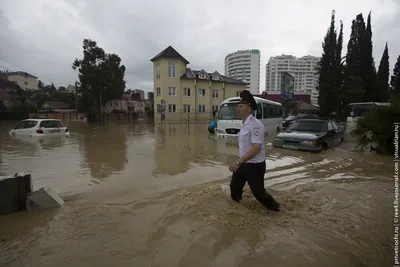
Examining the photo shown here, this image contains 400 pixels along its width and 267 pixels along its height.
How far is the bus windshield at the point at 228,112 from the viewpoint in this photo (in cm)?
1301

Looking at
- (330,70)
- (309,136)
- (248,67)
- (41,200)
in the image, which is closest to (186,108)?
(330,70)

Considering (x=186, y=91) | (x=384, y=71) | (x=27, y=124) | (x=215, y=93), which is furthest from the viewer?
(x=215, y=93)

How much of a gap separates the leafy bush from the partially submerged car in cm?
145

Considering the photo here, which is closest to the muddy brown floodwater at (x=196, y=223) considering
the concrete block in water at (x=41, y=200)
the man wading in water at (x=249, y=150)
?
the concrete block in water at (x=41, y=200)

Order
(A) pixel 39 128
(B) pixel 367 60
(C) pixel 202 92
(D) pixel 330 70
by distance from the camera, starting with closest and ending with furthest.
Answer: (A) pixel 39 128
(D) pixel 330 70
(B) pixel 367 60
(C) pixel 202 92

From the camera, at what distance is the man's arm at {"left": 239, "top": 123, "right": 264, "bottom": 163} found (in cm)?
313

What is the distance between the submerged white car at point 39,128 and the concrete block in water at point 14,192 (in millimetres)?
10329

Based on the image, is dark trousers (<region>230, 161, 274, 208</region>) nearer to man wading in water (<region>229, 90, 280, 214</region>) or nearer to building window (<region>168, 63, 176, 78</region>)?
man wading in water (<region>229, 90, 280, 214</region>)

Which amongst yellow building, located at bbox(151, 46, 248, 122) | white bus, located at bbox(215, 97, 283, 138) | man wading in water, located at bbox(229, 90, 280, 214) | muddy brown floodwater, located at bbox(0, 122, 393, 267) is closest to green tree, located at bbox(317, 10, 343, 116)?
yellow building, located at bbox(151, 46, 248, 122)

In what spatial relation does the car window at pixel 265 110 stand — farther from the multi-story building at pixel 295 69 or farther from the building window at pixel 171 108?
the multi-story building at pixel 295 69

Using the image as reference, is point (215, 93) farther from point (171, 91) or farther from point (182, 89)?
point (171, 91)

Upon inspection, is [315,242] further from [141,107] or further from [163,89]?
[141,107]

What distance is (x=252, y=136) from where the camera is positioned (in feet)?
10.6

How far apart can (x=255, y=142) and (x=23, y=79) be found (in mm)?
106917
